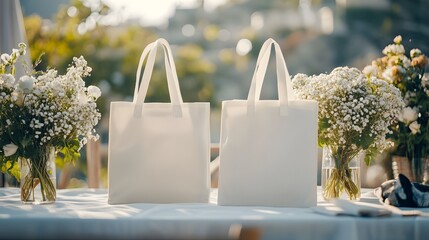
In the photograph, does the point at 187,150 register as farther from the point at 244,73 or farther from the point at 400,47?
the point at 244,73

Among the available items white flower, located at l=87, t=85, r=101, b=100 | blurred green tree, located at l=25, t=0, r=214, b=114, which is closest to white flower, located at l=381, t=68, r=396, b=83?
white flower, located at l=87, t=85, r=101, b=100

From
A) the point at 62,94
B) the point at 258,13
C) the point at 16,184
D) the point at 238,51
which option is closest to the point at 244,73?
the point at 238,51

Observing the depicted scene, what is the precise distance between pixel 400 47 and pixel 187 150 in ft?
2.70

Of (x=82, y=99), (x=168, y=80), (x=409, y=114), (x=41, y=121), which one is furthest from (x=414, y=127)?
(x=41, y=121)

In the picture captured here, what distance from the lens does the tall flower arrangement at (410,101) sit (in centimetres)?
184

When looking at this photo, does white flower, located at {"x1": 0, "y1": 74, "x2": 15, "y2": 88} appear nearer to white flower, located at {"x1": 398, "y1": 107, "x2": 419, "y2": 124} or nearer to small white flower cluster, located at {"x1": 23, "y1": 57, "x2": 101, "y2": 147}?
small white flower cluster, located at {"x1": 23, "y1": 57, "x2": 101, "y2": 147}

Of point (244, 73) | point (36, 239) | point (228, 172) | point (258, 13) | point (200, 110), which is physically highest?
point (258, 13)

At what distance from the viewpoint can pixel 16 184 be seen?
91.0 inches

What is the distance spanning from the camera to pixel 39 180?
158cm

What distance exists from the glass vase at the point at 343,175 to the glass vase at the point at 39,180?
76cm

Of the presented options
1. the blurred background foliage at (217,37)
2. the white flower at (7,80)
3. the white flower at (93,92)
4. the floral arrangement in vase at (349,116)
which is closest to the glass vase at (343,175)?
the floral arrangement in vase at (349,116)

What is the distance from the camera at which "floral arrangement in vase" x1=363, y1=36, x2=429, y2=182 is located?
183 centimetres

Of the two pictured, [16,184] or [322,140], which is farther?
[16,184]

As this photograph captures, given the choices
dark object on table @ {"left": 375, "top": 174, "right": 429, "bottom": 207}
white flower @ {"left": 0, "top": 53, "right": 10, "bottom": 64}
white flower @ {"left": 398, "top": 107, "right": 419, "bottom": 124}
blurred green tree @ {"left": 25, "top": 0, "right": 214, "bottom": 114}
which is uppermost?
blurred green tree @ {"left": 25, "top": 0, "right": 214, "bottom": 114}
